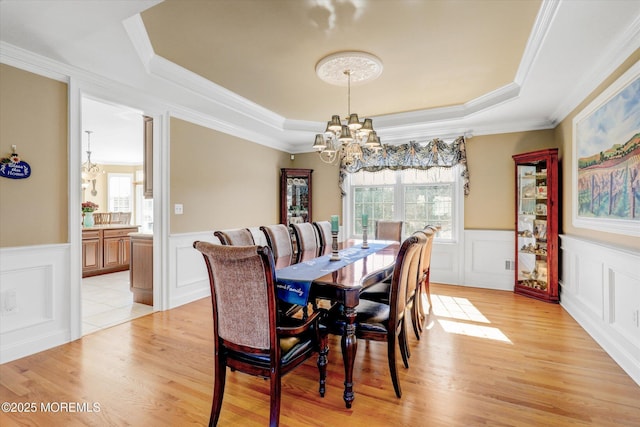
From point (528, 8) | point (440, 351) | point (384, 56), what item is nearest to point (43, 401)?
point (440, 351)

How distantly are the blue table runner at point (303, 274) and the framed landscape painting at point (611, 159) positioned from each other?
208 centimetres

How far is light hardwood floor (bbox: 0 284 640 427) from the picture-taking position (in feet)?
6.07

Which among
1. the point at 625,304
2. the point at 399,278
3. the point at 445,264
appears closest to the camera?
the point at 399,278

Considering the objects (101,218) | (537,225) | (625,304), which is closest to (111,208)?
(101,218)

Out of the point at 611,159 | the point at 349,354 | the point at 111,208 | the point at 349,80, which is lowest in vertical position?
the point at 349,354

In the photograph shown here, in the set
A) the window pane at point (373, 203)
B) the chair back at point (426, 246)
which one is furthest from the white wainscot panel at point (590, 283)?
the window pane at point (373, 203)

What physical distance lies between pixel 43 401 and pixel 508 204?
17.9 ft

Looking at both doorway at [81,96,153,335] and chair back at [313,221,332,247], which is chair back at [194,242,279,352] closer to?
chair back at [313,221,332,247]

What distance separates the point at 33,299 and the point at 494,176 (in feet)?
18.4

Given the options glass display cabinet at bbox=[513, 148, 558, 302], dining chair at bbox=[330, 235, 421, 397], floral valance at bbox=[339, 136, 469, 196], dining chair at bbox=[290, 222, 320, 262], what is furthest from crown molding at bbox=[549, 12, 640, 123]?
dining chair at bbox=[290, 222, 320, 262]

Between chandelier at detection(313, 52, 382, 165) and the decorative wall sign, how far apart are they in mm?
2519

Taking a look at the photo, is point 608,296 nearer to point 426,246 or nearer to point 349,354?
point 426,246

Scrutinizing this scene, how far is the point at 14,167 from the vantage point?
254 cm

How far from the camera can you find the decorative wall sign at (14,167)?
2.49 meters
